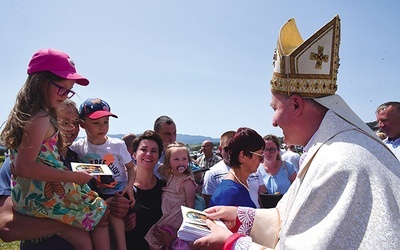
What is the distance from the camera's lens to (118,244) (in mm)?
3195

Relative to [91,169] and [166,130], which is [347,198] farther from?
[166,130]

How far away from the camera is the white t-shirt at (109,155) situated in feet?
11.6

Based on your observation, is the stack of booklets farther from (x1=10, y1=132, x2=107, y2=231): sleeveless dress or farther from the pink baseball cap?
the pink baseball cap

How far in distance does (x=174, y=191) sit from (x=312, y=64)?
2.19m

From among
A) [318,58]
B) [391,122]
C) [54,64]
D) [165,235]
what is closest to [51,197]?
[54,64]

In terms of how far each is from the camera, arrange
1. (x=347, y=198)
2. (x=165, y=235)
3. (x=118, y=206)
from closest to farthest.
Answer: (x=347, y=198), (x=118, y=206), (x=165, y=235)

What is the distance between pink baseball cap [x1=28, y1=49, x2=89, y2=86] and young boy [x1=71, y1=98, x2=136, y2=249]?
91cm

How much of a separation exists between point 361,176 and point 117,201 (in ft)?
7.39

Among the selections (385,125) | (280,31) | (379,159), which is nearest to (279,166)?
(385,125)

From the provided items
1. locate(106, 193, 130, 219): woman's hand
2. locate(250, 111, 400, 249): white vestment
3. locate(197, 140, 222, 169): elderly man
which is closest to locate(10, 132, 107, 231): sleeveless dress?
locate(106, 193, 130, 219): woman's hand

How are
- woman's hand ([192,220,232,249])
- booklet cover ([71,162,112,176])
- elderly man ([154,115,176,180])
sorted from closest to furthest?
woman's hand ([192,220,232,249])
booklet cover ([71,162,112,176])
elderly man ([154,115,176,180])

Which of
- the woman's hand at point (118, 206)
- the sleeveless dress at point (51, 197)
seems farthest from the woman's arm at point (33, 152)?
the woman's hand at point (118, 206)

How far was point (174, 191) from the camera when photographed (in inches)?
151

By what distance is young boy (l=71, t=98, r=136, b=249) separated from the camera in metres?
3.49
